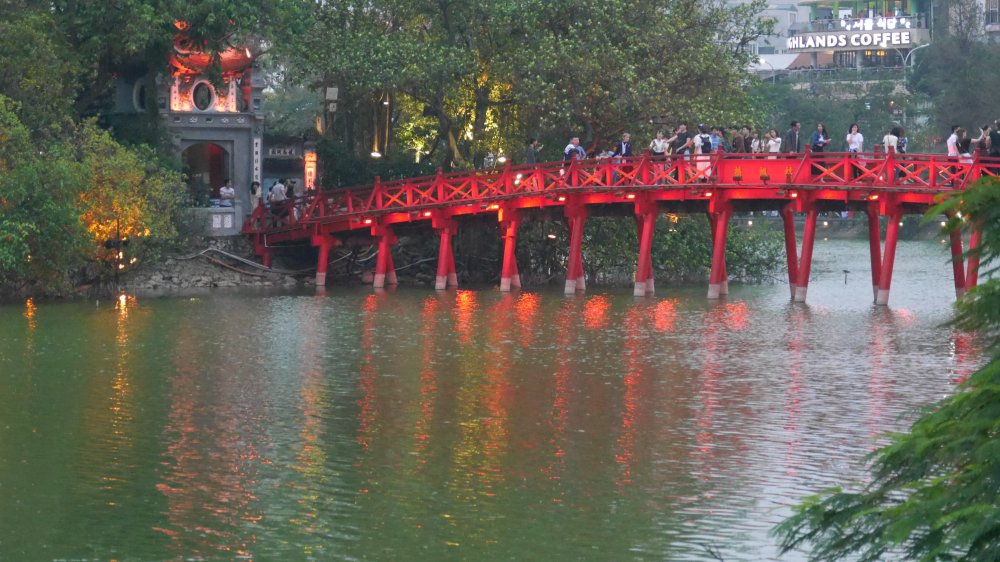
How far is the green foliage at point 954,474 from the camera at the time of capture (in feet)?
29.4

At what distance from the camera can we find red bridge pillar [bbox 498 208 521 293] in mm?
46028

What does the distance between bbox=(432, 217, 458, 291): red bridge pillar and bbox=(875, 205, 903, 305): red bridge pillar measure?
11674 mm

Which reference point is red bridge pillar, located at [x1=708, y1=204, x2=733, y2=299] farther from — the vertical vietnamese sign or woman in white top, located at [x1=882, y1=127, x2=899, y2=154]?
the vertical vietnamese sign

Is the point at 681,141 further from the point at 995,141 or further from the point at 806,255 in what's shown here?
the point at 995,141

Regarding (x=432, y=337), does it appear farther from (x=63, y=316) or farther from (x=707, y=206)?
(x=707, y=206)

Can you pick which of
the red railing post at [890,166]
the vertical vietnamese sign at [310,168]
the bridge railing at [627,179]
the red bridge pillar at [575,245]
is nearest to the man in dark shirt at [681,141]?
the bridge railing at [627,179]

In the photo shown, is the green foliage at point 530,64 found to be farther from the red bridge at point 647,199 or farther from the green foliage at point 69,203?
the green foliage at point 69,203

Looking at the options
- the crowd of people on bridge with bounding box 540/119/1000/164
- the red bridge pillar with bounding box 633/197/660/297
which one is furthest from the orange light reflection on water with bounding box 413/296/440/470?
the crowd of people on bridge with bounding box 540/119/1000/164

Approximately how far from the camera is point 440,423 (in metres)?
24.2

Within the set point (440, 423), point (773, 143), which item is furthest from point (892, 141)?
point (440, 423)

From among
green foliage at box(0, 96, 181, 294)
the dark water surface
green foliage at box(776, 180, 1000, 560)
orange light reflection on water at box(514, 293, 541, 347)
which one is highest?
green foliage at box(0, 96, 181, 294)

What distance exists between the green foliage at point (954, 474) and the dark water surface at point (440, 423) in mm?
3042

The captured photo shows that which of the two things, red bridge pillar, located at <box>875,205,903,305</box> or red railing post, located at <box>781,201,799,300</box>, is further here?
red railing post, located at <box>781,201,799,300</box>

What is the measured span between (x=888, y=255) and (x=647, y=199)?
6.33m
